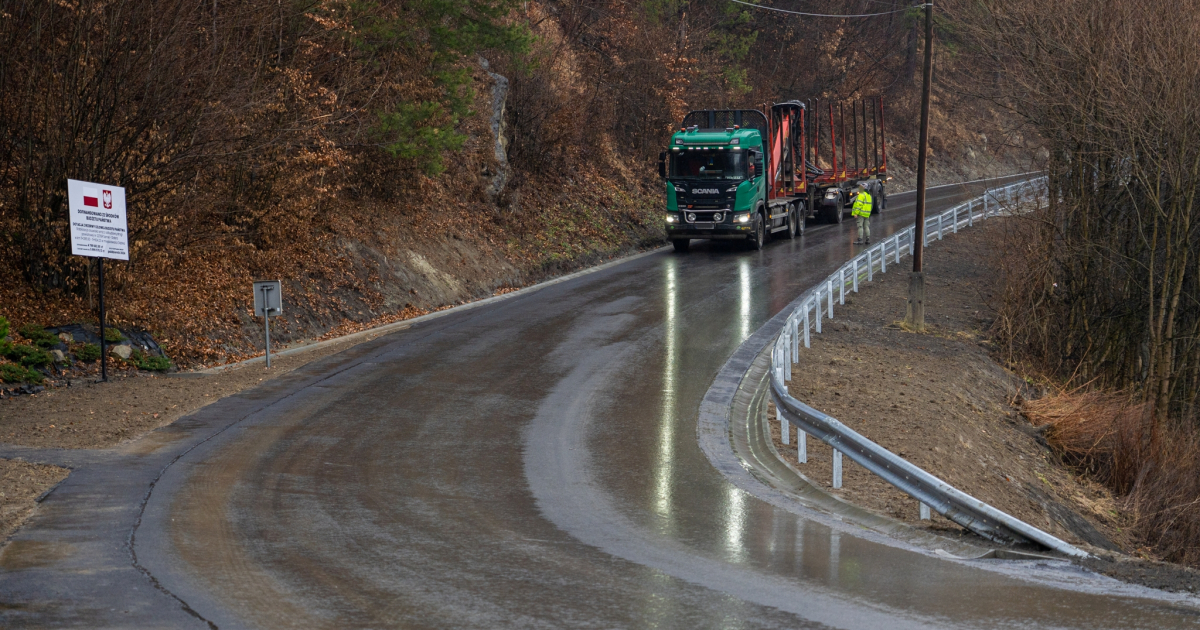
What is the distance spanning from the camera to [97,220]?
15.4 m

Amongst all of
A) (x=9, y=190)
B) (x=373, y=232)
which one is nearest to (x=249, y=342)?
(x=9, y=190)

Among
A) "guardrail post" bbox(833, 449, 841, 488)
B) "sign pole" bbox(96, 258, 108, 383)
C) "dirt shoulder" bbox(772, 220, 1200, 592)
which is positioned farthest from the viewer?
"sign pole" bbox(96, 258, 108, 383)

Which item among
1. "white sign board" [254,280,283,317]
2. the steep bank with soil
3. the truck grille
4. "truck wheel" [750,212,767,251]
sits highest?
the truck grille

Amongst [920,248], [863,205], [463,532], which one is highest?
[863,205]

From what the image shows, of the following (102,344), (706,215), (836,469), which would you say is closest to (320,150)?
(102,344)

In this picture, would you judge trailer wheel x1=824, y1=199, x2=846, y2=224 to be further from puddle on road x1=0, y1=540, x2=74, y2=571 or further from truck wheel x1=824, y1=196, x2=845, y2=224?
puddle on road x1=0, y1=540, x2=74, y2=571

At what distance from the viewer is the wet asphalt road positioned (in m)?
6.96

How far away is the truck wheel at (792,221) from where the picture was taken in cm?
3459

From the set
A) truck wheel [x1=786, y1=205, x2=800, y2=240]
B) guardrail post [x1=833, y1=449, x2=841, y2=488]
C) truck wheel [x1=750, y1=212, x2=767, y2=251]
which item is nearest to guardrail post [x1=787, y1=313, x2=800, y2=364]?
guardrail post [x1=833, y1=449, x2=841, y2=488]

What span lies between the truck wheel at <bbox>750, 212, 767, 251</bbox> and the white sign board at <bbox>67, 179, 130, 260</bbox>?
19.1 meters

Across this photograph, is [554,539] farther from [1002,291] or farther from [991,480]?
[1002,291]

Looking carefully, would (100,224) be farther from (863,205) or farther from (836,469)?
(863,205)

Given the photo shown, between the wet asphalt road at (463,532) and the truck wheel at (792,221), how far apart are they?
19.0 metres

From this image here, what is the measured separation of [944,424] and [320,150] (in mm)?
13931
